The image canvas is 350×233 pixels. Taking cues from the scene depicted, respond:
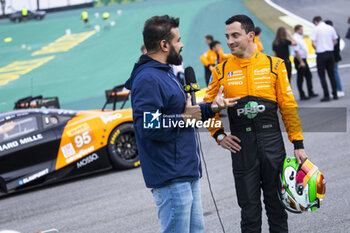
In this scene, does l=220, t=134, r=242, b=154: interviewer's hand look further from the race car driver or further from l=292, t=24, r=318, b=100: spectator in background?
l=292, t=24, r=318, b=100: spectator in background

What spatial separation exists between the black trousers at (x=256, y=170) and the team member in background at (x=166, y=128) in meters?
0.63

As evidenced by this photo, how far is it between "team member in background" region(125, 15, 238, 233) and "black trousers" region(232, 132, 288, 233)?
0.63m

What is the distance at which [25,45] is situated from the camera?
17969mm

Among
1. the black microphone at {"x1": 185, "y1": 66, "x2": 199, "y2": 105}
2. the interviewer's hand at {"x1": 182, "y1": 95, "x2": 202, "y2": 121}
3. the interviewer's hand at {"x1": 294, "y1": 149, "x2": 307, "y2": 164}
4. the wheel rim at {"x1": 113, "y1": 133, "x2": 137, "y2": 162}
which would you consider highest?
the black microphone at {"x1": 185, "y1": 66, "x2": 199, "y2": 105}

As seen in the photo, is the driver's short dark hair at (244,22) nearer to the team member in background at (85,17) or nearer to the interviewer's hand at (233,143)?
the interviewer's hand at (233,143)

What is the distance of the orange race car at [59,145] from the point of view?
678cm

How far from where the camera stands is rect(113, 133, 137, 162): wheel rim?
24.5 feet

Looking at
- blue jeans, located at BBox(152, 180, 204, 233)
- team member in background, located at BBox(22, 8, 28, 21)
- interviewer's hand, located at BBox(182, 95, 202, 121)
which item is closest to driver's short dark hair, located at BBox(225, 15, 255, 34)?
interviewer's hand, located at BBox(182, 95, 202, 121)

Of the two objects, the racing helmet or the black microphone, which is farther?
the racing helmet

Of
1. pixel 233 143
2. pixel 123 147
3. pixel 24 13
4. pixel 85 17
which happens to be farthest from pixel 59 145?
pixel 85 17

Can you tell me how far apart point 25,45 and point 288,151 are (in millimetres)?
13518

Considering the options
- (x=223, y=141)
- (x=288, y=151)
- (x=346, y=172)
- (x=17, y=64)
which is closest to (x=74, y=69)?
(x=17, y=64)

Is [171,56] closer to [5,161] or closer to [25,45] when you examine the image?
[5,161]

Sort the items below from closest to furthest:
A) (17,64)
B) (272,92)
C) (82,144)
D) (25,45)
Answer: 1. (272,92)
2. (82,144)
3. (17,64)
4. (25,45)
